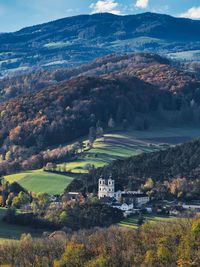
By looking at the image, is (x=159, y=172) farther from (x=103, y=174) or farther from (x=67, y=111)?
(x=67, y=111)

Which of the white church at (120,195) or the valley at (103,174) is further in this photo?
the white church at (120,195)

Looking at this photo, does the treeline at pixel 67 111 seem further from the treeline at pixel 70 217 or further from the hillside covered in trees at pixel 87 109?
the treeline at pixel 70 217

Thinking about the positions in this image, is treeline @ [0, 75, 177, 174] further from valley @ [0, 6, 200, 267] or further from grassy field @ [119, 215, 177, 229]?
grassy field @ [119, 215, 177, 229]

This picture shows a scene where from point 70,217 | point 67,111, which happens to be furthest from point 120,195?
point 67,111

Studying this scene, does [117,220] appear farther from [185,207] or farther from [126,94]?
[126,94]

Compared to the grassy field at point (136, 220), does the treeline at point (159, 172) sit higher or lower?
higher

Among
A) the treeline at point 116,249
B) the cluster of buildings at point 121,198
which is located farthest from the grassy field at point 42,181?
the treeline at point 116,249

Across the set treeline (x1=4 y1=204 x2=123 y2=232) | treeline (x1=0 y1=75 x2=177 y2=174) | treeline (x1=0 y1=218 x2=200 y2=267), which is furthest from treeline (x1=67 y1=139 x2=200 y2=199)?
treeline (x1=0 y1=218 x2=200 y2=267)
